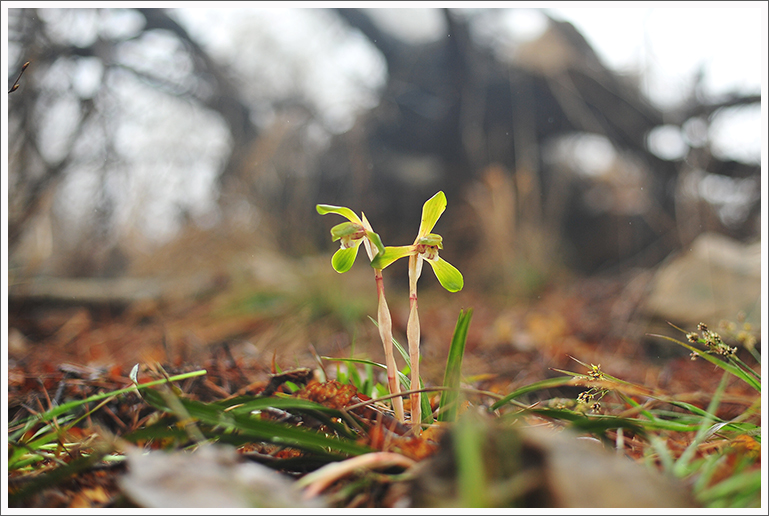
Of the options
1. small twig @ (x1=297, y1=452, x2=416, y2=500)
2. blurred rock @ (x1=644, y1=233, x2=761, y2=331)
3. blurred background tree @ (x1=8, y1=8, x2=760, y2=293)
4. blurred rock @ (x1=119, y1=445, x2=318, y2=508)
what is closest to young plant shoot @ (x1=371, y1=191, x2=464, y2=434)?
small twig @ (x1=297, y1=452, x2=416, y2=500)

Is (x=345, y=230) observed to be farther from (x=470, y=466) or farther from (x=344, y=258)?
(x=470, y=466)

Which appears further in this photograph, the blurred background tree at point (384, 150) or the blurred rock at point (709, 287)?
the blurred background tree at point (384, 150)

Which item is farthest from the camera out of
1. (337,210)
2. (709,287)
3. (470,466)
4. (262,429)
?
(709,287)

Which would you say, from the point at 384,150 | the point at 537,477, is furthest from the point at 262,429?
the point at 384,150

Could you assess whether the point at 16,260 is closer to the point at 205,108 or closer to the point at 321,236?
the point at 321,236

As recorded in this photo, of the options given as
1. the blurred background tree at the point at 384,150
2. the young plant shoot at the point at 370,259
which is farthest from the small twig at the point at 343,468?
the blurred background tree at the point at 384,150

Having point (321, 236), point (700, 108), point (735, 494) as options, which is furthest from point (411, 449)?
point (700, 108)

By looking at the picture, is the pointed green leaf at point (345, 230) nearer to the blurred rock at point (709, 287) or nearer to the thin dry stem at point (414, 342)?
the thin dry stem at point (414, 342)
